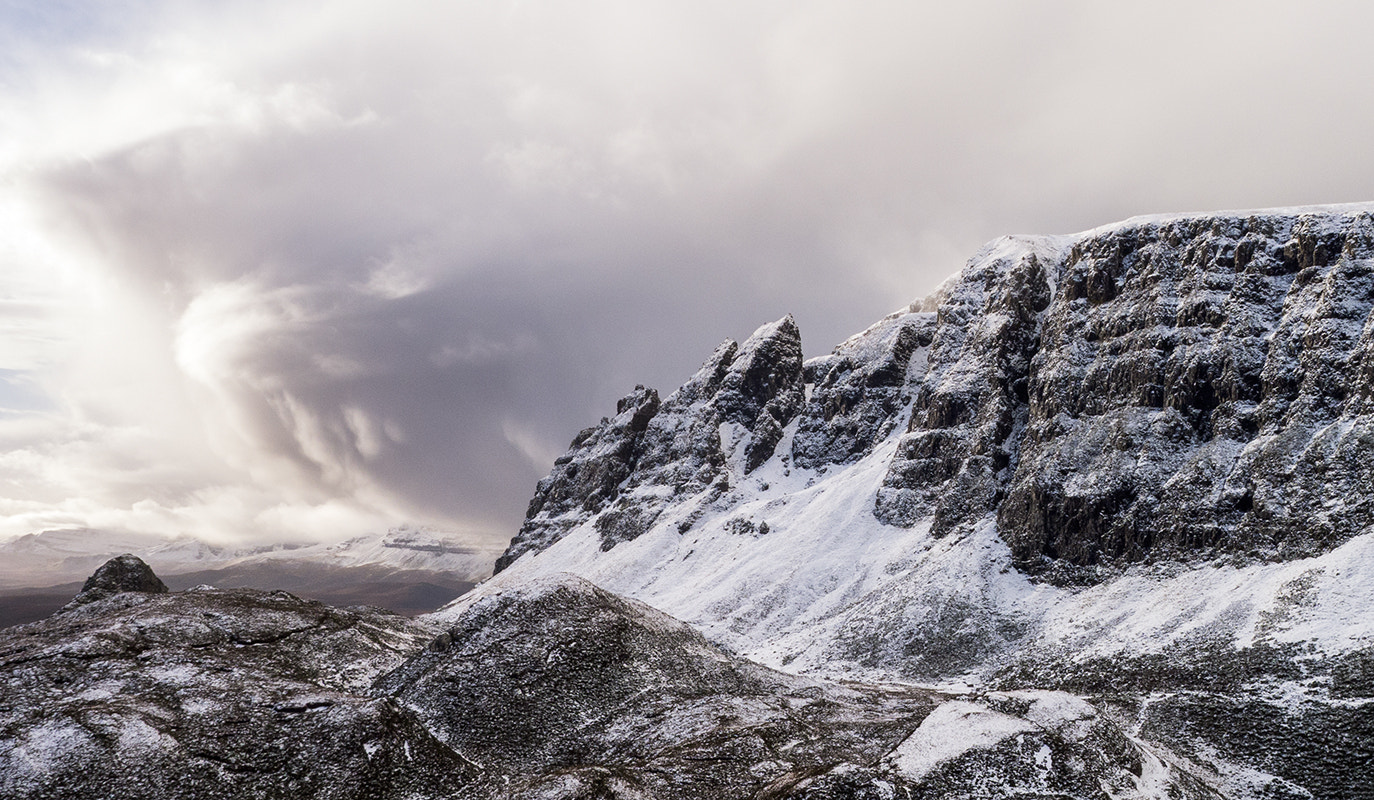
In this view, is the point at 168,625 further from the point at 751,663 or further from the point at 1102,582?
the point at 1102,582

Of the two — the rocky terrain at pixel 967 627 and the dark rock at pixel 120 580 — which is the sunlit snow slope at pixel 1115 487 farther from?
the dark rock at pixel 120 580

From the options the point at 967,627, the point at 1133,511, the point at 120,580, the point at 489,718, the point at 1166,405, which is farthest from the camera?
the point at 1166,405

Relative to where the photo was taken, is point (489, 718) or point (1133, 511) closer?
point (489, 718)

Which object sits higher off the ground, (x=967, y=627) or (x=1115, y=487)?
(x=1115, y=487)

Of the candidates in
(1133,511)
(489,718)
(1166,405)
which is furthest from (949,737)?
(1166,405)

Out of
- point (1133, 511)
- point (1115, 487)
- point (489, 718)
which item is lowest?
point (489, 718)

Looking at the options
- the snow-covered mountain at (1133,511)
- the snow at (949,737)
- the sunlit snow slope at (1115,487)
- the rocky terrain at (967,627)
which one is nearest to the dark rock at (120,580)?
the rocky terrain at (967,627)

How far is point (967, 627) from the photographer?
330 feet

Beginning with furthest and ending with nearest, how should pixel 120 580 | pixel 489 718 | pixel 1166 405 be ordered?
pixel 1166 405 < pixel 120 580 < pixel 489 718

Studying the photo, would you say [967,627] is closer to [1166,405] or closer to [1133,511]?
[1133,511]

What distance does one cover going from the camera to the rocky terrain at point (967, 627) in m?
34.1

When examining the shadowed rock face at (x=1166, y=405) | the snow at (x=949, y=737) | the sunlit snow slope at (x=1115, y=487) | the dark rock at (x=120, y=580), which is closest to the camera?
the snow at (x=949, y=737)

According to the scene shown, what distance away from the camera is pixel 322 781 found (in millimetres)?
32969

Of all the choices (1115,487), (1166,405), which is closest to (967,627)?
(1115,487)
